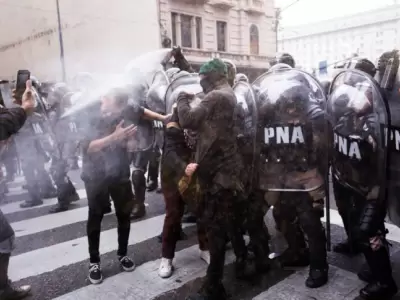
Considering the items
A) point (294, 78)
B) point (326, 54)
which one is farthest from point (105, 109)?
point (326, 54)

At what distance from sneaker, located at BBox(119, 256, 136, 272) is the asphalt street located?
1.7 inches

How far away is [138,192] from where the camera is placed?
169 inches

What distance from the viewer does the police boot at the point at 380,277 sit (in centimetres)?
225

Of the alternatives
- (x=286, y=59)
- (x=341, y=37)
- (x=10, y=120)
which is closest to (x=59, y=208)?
(x=10, y=120)

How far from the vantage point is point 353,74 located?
232cm

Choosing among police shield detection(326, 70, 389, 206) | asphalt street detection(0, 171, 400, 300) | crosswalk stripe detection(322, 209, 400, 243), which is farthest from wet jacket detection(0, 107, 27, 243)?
crosswalk stripe detection(322, 209, 400, 243)

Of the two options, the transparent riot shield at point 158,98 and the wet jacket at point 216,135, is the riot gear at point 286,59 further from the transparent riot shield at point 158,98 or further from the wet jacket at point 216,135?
the wet jacket at point 216,135

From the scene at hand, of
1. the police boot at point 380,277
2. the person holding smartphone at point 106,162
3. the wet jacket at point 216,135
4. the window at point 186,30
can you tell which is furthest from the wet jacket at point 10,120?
the window at point 186,30

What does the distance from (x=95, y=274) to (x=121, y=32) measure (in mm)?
2994

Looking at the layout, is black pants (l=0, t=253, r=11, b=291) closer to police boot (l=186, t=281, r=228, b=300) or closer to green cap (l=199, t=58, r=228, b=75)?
police boot (l=186, t=281, r=228, b=300)

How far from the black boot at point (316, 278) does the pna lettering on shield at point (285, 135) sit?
2.89 feet

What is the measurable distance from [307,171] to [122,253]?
1554 millimetres

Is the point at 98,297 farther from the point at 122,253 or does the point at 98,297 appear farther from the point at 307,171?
the point at 307,171

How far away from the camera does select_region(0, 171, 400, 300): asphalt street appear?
2.57 m
